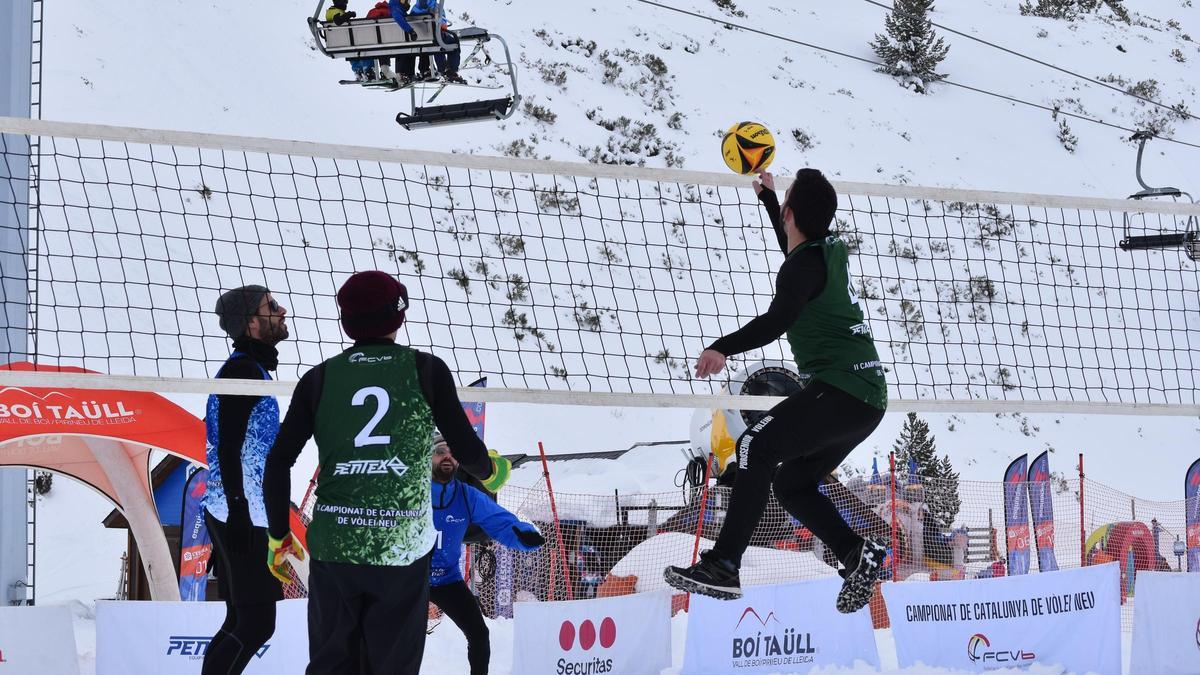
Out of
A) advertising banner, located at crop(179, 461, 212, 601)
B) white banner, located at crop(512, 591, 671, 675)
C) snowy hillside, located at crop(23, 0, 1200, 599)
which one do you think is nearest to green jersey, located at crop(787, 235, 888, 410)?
white banner, located at crop(512, 591, 671, 675)

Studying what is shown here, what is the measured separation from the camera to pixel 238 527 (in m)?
4.42

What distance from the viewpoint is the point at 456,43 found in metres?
11.3

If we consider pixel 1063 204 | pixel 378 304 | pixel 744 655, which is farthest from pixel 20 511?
pixel 1063 204

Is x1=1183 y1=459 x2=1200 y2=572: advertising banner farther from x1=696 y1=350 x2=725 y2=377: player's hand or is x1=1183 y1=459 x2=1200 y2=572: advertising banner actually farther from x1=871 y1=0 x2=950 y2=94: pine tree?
x1=871 y1=0 x2=950 y2=94: pine tree

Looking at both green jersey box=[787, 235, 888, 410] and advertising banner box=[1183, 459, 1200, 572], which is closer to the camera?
green jersey box=[787, 235, 888, 410]

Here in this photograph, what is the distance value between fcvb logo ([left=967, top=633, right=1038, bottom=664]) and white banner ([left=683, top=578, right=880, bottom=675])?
0.63 m

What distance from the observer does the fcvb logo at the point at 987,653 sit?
25.8 ft


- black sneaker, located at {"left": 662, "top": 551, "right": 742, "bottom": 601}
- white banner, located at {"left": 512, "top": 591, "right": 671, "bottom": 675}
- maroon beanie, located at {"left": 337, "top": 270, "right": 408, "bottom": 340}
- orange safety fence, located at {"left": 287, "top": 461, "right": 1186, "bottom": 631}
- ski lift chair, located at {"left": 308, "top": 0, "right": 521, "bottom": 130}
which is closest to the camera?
maroon beanie, located at {"left": 337, "top": 270, "right": 408, "bottom": 340}

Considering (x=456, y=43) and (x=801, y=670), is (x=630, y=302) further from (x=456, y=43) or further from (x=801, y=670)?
(x=801, y=670)

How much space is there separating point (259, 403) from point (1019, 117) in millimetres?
35424

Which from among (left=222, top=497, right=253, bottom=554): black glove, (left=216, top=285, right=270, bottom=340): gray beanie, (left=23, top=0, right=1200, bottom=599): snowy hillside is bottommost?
(left=222, top=497, right=253, bottom=554): black glove

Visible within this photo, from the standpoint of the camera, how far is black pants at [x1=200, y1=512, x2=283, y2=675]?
433 cm

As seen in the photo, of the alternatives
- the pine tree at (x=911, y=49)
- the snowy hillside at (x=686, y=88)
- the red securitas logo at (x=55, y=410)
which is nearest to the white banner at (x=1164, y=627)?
the red securitas logo at (x=55, y=410)

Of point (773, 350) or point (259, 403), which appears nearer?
point (259, 403)
